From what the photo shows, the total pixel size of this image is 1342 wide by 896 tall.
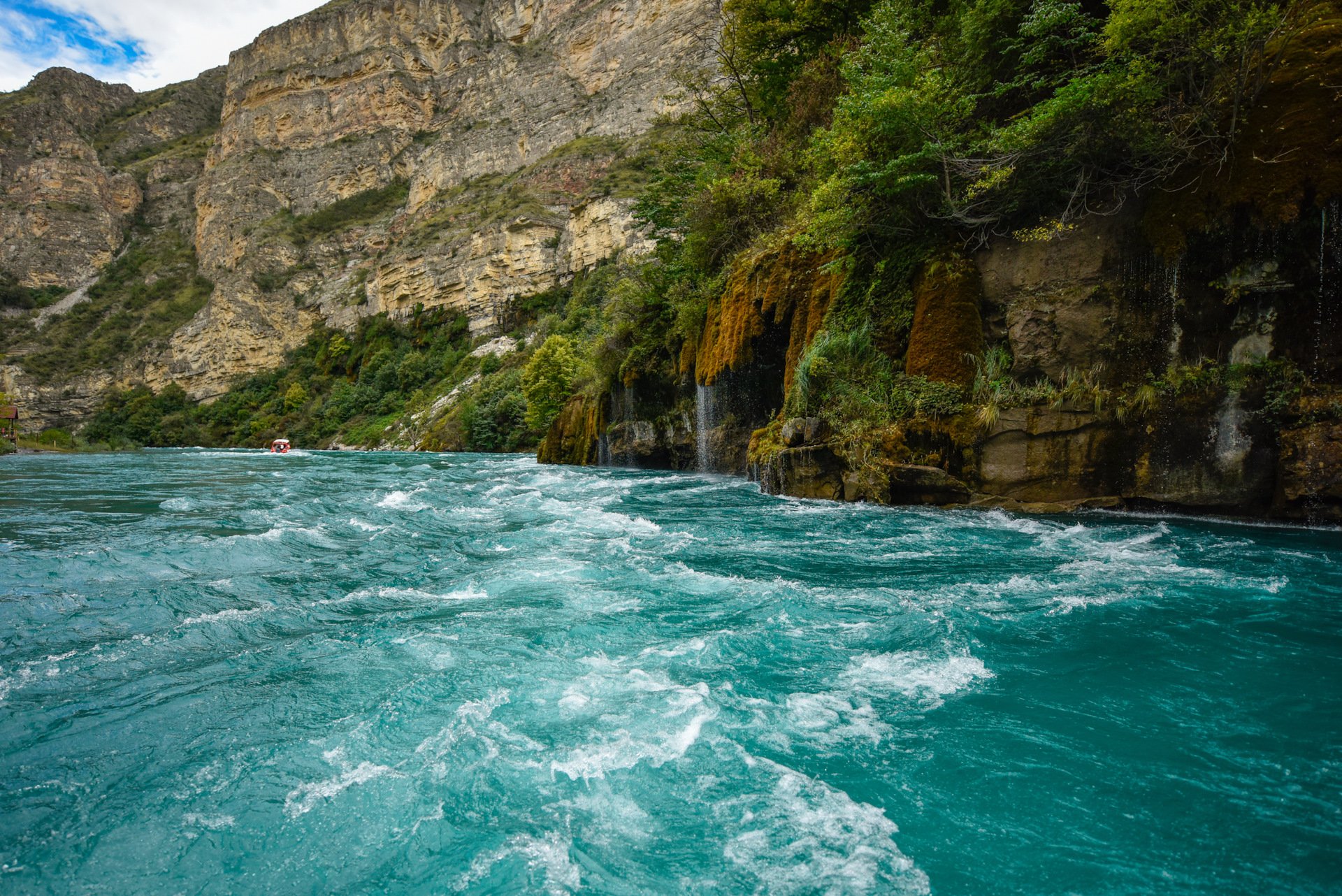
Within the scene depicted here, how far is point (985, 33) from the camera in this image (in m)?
11.0

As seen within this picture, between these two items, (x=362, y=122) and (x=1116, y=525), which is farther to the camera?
(x=362, y=122)

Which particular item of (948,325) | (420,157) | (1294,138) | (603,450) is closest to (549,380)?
(603,450)

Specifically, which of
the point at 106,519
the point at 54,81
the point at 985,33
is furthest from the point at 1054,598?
the point at 54,81

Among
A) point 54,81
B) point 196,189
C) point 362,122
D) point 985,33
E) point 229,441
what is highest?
point 54,81

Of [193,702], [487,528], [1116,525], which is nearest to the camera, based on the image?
[193,702]

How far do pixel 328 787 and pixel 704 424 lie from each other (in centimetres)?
1612

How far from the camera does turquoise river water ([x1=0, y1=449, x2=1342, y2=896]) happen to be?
102 inches

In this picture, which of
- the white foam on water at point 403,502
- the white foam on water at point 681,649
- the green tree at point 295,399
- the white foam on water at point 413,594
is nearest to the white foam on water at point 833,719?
the white foam on water at point 681,649

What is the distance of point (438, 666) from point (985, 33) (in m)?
13.1

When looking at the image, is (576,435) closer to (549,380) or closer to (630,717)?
(549,380)

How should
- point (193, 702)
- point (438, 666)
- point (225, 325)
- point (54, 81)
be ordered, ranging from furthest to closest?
point (54, 81), point (225, 325), point (438, 666), point (193, 702)

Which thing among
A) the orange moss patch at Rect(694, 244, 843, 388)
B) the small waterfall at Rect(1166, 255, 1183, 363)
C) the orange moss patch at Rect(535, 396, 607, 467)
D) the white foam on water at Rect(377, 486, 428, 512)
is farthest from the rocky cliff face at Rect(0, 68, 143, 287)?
the small waterfall at Rect(1166, 255, 1183, 363)

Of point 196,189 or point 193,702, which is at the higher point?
point 196,189

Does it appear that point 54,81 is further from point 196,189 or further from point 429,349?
point 429,349
